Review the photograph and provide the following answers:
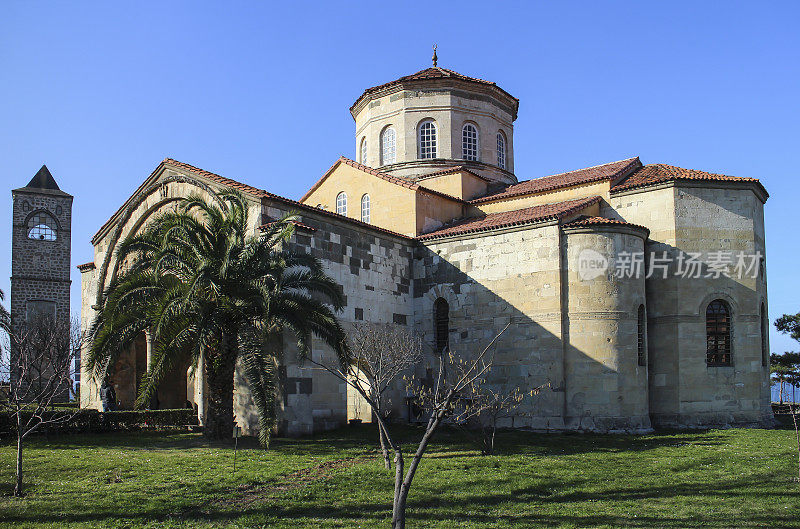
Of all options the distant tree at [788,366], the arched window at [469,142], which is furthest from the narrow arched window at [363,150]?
the distant tree at [788,366]

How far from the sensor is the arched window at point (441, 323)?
22406 millimetres

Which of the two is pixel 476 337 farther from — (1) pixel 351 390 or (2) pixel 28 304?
(2) pixel 28 304

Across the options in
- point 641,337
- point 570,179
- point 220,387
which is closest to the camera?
point 220,387

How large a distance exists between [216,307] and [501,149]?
16543 mm

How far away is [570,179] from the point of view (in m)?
24.0

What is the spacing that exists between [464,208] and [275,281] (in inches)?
468


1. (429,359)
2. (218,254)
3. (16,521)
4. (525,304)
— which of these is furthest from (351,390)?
(16,521)

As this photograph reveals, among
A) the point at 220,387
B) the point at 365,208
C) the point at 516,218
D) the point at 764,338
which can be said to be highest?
the point at 365,208

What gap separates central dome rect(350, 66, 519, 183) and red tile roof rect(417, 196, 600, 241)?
3.96 m

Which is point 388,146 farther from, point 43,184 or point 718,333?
point 43,184

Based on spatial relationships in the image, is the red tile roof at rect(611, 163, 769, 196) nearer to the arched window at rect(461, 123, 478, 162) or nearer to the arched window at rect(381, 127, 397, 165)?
the arched window at rect(461, 123, 478, 162)

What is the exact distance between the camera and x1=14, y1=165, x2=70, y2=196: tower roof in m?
42.1

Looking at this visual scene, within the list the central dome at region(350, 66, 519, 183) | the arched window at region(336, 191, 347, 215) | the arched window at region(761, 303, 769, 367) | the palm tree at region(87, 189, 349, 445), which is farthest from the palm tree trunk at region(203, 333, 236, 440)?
the arched window at region(761, 303, 769, 367)

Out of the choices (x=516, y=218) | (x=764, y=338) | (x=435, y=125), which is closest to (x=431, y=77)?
(x=435, y=125)
